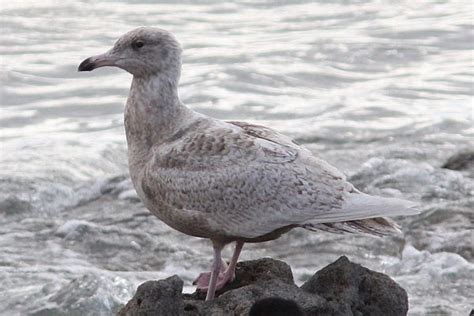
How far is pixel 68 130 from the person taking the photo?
17172mm

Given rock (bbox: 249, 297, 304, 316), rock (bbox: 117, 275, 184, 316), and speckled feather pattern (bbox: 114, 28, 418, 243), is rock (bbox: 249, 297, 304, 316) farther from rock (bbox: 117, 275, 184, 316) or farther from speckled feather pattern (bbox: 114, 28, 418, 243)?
speckled feather pattern (bbox: 114, 28, 418, 243)

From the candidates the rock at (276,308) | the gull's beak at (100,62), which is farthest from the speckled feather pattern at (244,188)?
the rock at (276,308)

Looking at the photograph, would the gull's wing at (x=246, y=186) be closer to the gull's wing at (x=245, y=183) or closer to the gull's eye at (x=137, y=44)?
the gull's wing at (x=245, y=183)

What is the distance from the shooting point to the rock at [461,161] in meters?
14.5

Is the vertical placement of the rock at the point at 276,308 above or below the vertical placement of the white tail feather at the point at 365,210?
above

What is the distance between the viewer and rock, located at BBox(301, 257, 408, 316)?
7.36 metres

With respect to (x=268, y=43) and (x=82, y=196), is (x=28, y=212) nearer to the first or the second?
(x=82, y=196)

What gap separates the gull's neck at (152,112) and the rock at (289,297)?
4.06 ft

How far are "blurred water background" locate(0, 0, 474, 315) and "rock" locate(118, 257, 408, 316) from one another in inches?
107

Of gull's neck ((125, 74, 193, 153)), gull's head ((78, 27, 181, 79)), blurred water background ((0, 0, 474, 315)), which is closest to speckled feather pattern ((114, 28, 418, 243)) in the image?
gull's neck ((125, 74, 193, 153))

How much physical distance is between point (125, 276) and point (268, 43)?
1098cm

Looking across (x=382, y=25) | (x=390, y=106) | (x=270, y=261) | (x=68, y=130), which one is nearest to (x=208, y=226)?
(x=270, y=261)

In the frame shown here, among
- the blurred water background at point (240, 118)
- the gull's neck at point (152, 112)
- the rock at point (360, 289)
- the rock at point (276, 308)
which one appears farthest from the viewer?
the blurred water background at point (240, 118)

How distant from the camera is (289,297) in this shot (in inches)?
273
